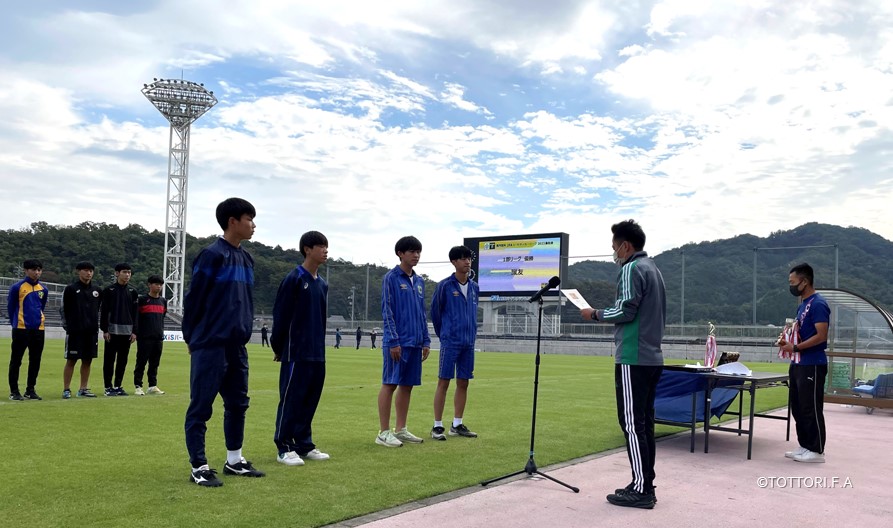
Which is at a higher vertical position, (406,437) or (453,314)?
(453,314)

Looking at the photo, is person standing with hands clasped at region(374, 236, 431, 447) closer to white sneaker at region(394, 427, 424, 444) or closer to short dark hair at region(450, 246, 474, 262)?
white sneaker at region(394, 427, 424, 444)

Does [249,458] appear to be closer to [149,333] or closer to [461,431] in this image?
[461,431]

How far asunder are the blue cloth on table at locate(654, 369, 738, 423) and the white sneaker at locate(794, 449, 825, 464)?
1000mm

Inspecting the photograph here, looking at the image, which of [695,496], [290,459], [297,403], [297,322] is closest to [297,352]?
[297,322]

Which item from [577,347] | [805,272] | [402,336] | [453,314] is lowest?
[577,347]

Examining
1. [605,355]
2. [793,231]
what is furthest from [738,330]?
[793,231]

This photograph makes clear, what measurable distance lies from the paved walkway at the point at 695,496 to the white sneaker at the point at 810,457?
9cm

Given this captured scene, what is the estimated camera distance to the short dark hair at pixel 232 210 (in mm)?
5371

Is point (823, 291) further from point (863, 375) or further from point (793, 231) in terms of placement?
point (793, 231)

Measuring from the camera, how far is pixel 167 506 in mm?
4418

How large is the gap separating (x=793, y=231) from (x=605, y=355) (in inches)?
1036

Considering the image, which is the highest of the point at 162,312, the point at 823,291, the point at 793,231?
the point at 793,231

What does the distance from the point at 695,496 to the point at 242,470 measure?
11.1 ft

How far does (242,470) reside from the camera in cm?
535
